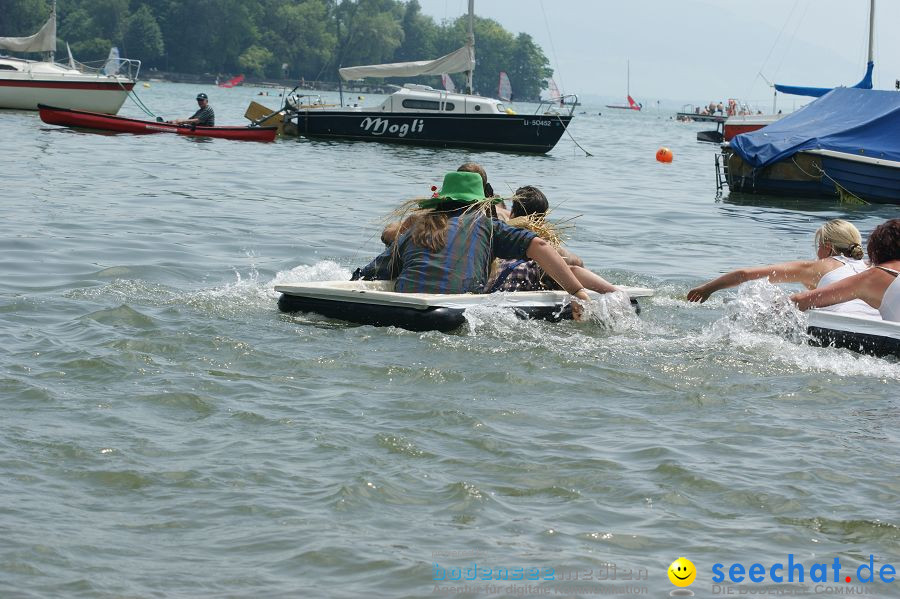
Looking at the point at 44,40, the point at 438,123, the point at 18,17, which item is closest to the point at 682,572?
the point at 438,123

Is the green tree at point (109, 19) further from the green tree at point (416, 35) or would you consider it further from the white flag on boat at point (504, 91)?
the white flag on boat at point (504, 91)

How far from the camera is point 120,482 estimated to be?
5340 mm

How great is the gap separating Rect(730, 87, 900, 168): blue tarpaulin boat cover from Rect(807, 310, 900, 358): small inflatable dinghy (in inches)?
585

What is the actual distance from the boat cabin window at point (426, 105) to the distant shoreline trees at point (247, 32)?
96902 mm

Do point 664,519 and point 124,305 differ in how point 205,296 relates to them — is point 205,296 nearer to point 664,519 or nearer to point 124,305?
point 124,305

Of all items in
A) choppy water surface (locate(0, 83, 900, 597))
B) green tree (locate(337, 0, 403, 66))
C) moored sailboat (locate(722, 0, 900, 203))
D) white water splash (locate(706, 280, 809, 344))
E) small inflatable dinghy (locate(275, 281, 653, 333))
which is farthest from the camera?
green tree (locate(337, 0, 403, 66))

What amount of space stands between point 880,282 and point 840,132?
1560 cm

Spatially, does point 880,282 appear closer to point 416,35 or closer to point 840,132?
point 840,132

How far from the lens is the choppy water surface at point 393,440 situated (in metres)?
4.74

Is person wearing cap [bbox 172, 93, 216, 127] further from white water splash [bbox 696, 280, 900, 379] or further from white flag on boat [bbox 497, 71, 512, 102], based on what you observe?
white water splash [bbox 696, 280, 900, 379]

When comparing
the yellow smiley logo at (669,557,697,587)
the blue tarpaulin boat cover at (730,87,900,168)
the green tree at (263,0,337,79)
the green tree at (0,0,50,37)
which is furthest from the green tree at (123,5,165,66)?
the yellow smiley logo at (669,557,697,587)

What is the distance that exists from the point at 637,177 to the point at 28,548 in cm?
2451

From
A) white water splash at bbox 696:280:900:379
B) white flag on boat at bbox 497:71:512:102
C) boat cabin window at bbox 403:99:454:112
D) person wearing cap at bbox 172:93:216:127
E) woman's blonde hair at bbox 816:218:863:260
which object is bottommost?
white water splash at bbox 696:280:900:379

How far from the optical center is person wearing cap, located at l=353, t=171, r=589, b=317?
8.67 m
